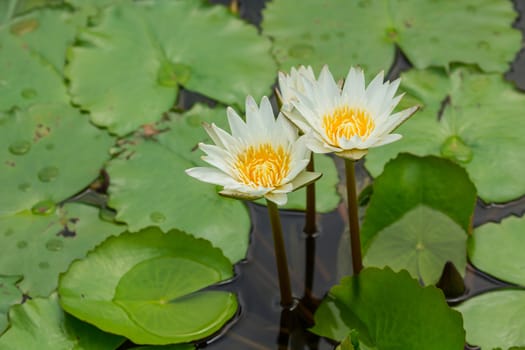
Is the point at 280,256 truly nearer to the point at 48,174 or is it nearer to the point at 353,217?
the point at 353,217

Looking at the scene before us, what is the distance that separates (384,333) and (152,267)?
620mm

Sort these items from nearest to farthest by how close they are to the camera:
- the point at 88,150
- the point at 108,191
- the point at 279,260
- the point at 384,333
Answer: the point at 384,333
the point at 279,260
the point at 108,191
the point at 88,150

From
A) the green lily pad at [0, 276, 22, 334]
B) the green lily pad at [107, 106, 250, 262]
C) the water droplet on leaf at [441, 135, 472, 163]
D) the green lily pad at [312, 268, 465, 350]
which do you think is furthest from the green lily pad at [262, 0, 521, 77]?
the green lily pad at [0, 276, 22, 334]

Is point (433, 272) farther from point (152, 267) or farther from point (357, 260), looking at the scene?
point (152, 267)

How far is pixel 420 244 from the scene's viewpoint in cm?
187

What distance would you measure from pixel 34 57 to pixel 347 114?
4.44 ft

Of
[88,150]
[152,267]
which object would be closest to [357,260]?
[152,267]

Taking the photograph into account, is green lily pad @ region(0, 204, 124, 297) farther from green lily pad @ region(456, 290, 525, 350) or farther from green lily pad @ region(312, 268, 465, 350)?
green lily pad @ region(456, 290, 525, 350)

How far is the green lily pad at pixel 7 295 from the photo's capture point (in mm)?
1836

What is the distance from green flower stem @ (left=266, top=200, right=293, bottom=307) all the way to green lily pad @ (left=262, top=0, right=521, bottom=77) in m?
0.87

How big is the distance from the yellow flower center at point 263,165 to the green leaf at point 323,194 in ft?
1.57

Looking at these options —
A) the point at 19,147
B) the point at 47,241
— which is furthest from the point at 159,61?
the point at 47,241

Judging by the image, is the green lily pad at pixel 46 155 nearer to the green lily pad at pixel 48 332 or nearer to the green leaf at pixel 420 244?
the green lily pad at pixel 48 332

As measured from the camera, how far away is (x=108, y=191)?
6.74ft
